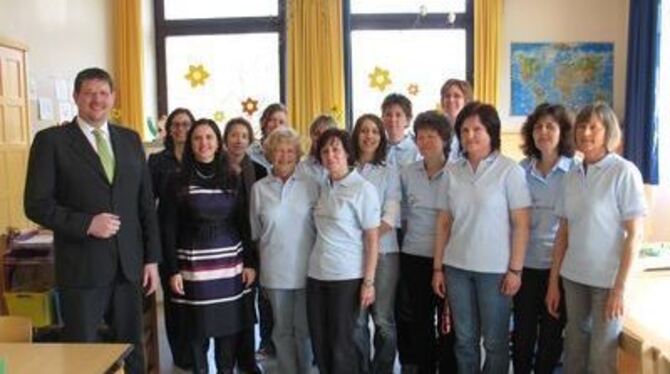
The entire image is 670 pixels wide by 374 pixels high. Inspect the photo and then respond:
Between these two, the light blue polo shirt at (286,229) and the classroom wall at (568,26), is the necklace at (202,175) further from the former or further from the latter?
the classroom wall at (568,26)

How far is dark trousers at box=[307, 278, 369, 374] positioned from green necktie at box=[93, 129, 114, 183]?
984 mm

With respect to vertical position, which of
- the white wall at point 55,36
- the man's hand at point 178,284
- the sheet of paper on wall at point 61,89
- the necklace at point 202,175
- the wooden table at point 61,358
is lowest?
the man's hand at point 178,284

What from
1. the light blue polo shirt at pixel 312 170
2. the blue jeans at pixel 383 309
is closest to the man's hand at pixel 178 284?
the light blue polo shirt at pixel 312 170

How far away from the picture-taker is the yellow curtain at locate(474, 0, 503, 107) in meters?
5.84

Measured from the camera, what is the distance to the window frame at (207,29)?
245 inches

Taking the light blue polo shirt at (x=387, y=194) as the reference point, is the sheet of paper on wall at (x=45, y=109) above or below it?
above

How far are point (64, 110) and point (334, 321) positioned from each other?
362 cm

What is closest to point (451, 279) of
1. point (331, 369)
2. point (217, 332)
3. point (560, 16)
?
point (331, 369)

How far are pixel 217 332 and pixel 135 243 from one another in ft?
1.96

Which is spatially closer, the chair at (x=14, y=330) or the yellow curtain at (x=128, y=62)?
the chair at (x=14, y=330)

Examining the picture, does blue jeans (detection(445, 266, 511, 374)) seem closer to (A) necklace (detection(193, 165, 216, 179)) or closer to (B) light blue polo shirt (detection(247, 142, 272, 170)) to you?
(A) necklace (detection(193, 165, 216, 179))

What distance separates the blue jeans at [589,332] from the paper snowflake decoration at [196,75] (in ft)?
15.5

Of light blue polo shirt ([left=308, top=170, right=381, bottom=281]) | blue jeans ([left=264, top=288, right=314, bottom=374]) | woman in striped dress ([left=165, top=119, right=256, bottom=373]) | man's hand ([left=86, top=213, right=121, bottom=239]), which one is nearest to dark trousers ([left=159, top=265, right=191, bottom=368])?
woman in striped dress ([left=165, top=119, right=256, bottom=373])

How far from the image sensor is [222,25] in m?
6.32
